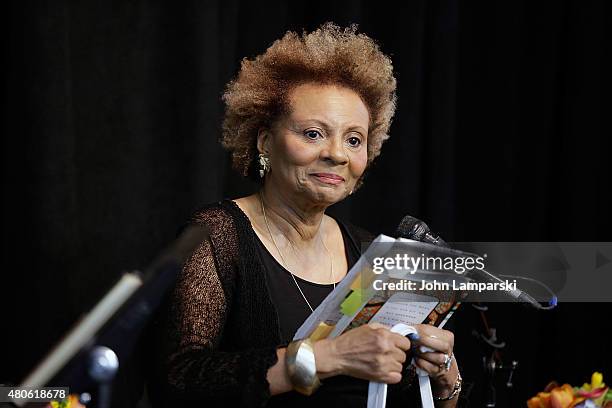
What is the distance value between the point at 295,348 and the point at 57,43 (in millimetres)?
1281

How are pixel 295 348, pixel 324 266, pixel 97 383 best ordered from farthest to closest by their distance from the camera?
pixel 324 266, pixel 295 348, pixel 97 383

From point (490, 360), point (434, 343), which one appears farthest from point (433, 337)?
point (490, 360)

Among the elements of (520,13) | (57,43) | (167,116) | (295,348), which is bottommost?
(295,348)

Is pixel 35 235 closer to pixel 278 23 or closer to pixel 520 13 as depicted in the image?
pixel 278 23

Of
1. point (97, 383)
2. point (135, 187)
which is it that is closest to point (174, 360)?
point (97, 383)

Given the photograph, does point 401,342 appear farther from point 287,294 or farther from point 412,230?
point 287,294

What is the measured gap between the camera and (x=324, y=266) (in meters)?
2.28

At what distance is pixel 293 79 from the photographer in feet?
7.23

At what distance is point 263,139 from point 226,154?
843 mm

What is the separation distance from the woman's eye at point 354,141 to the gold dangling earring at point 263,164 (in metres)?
0.23

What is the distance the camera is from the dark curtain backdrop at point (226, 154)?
2.51 meters

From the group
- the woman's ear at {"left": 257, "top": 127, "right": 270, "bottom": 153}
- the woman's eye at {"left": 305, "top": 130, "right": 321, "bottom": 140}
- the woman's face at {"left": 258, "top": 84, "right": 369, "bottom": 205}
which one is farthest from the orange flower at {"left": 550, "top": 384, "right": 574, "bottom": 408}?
the woman's ear at {"left": 257, "top": 127, "right": 270, "bottom": 153}

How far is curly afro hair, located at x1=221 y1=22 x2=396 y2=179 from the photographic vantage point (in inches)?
86.6

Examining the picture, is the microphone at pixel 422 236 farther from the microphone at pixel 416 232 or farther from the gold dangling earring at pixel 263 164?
the gold dangling earring at pixel 263 164
